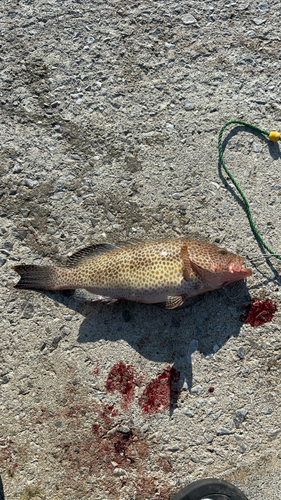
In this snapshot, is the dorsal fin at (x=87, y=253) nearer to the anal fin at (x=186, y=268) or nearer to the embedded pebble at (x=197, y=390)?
the anal fin at (x=186, y=268)

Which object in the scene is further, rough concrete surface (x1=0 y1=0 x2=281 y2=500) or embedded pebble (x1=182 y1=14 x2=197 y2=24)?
embedded pebble (x1=182 y1=14 x2=197 y2=24)

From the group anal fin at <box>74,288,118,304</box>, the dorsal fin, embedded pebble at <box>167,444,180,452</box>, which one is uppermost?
the dorsal fin

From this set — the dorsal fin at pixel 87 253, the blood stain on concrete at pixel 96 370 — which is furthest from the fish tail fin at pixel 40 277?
the blood stain on concrete at pixel 96 370

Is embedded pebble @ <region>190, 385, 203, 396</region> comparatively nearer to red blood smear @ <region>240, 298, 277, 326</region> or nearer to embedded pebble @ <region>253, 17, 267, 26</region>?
red blood smear @ <region>240, 298, 277, 326</region>

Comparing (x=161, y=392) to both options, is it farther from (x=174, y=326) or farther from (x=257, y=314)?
(x=257, y=314)

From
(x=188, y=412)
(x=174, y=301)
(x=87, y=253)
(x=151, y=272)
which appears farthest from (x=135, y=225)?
(x=188, y=412)

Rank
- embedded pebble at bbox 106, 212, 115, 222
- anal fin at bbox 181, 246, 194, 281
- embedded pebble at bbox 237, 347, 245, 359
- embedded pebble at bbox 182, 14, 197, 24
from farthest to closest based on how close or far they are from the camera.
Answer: embedded pebble at bbox 182, 14, 197, 24, embedded pebble at bbox 106, 212, 115, 222, embedded pebble at bbox 237, 347, 245, 359, anal fin at bbox 181, 246, 194, 281

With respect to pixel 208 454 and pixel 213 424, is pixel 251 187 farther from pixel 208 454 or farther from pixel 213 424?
pixel 208 454

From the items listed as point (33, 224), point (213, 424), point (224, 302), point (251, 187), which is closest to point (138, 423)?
point (213, 424)

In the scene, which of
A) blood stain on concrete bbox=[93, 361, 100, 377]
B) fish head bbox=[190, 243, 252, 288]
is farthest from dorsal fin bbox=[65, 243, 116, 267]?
blood stain on concrete bbox=[93, 361, 100, 377]
